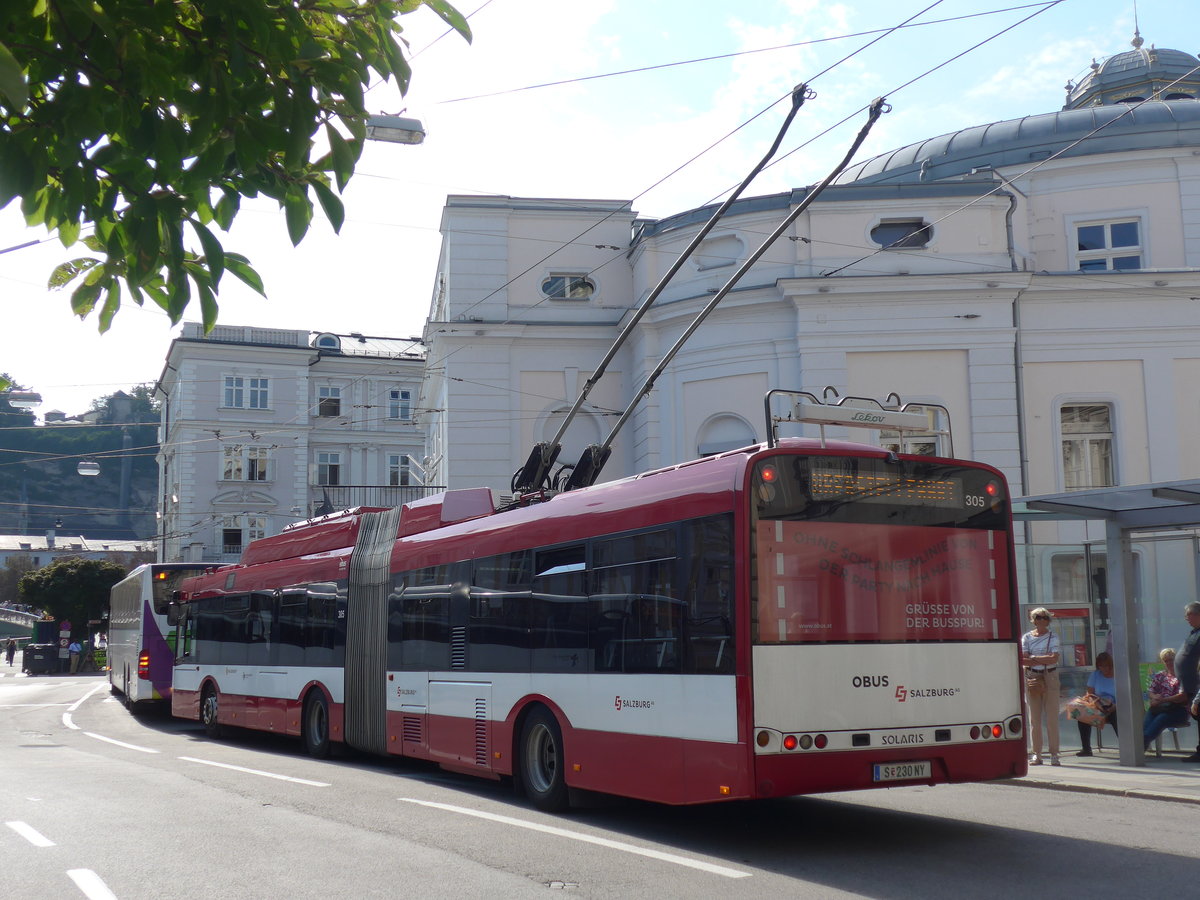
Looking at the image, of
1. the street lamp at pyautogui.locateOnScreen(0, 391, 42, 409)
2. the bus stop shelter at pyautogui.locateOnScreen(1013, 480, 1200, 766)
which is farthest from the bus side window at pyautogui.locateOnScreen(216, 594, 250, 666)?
the bus stop shelter at pyautogui.locateOnScreen(1013, 480, 1200, 766)

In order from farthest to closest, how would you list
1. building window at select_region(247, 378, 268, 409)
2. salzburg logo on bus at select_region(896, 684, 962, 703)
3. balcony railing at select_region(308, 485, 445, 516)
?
1. building window at select_region(247, 378, 268, 409)
2. balcony railing at select_region(308, 485, 445, 516)
3. salzburg logo on bus at select_region(896, 684, 962, 703)

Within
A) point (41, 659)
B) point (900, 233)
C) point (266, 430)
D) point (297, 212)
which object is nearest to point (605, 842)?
point (297, 212)

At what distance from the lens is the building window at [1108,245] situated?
29.1 metres

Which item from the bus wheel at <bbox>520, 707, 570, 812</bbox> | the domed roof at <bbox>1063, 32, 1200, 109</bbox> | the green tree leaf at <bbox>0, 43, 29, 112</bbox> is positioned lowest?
the bus wheel at <bbox>520, 707, 570, 812</bbox>

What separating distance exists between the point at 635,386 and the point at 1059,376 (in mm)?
9893

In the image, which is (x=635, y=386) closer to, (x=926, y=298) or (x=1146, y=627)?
(x=926, y=298)

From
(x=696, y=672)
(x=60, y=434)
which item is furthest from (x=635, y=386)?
(x=60, y=434)

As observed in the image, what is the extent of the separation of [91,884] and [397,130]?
24.9 ft

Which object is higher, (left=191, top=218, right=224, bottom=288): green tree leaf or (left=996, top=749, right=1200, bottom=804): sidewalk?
(left=191, top=218, right=224, bottom=288): green tree leaf

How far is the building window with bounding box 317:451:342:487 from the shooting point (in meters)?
67.4

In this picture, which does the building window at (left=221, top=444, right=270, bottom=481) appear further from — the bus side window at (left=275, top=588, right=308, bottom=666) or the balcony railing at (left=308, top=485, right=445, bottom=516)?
the bus side window at (left=275, top=588, right=308, bottom=666)

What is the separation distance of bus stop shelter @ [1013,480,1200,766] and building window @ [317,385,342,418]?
5680 centimetres

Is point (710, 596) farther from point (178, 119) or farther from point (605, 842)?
point (178, 119)

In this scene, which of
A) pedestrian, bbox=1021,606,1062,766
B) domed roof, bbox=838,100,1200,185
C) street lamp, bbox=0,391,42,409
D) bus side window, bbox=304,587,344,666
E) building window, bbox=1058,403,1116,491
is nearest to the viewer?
pedestrian, bbox=1021,606,1062,766
